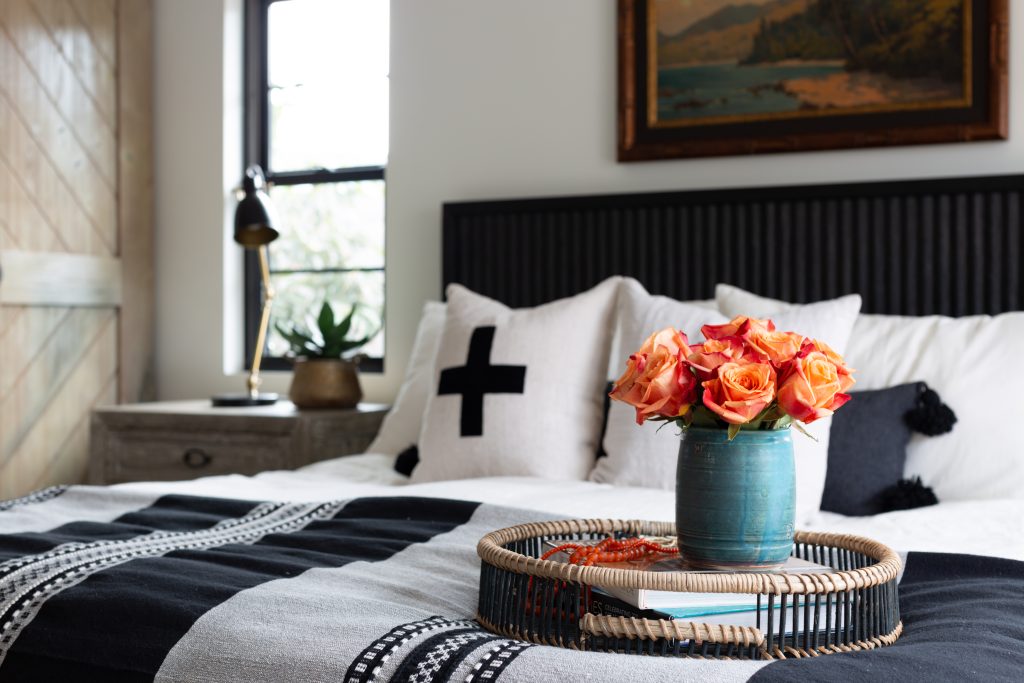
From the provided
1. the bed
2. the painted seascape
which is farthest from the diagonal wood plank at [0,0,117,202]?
the painted seascape

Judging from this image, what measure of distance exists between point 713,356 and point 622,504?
804 mm

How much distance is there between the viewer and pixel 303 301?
380 centimetres

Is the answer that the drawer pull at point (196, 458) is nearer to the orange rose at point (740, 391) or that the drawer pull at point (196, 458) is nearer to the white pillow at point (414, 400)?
the white pillow at point (414, 400)

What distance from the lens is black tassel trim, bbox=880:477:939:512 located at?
2.11 m

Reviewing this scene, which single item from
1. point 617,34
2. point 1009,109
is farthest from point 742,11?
point 1009,109

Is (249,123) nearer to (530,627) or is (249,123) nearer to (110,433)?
(110,433)

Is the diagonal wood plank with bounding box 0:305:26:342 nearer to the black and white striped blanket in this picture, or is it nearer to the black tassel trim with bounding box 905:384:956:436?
the black and white striped blanket

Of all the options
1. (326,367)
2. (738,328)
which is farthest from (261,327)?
(738,328)

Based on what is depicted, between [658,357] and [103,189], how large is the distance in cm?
298

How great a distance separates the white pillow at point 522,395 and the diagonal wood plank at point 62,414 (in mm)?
1600

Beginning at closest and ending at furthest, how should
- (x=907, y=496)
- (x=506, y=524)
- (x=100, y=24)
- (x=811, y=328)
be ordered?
(x=506, y=524)
(x=907, y=496)
(x=811, y=328)
(x=100, y=24)

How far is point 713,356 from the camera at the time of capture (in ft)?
3.93

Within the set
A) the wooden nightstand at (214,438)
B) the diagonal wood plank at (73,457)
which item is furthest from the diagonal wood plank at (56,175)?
the wooden nightstand at (214,438)

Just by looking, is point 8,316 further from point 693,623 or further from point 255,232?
point 693,623
